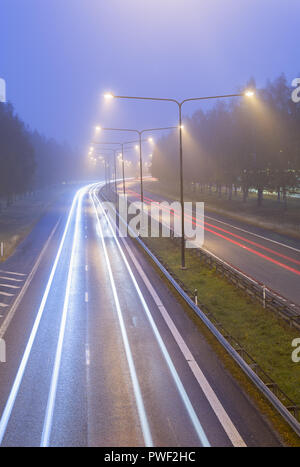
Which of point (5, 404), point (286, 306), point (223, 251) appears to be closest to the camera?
point (5, 404)

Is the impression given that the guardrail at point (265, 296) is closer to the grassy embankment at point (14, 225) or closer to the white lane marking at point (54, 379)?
the white lane marking at point (54, 379)

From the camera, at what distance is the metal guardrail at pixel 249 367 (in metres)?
10.5

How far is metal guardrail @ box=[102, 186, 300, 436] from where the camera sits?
10.5 metres

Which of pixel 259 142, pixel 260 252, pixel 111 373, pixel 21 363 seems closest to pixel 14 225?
pixel 260 252

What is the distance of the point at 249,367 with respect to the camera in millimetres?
12750

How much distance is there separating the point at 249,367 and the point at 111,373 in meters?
4.26

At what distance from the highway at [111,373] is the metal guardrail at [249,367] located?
512 millimetres

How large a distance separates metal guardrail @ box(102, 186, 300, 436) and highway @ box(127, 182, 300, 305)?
467 centimetres

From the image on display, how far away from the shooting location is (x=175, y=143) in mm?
105562

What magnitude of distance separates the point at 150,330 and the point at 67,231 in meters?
29.3

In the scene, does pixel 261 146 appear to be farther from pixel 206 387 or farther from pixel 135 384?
pixel 135 384

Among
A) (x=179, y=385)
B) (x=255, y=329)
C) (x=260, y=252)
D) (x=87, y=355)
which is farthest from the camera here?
(x=260, y=252)
